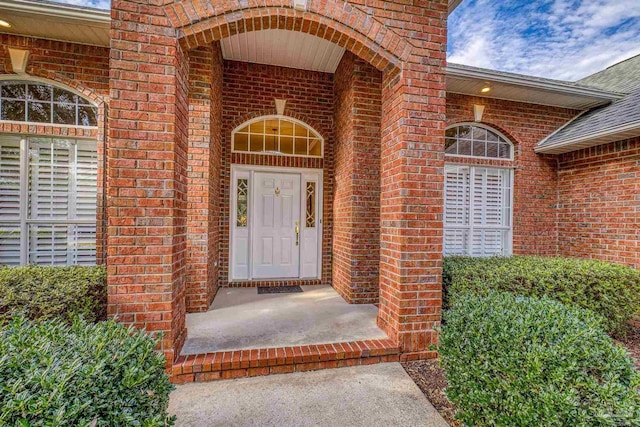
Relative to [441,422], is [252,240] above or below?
above

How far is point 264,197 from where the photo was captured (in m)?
5.09

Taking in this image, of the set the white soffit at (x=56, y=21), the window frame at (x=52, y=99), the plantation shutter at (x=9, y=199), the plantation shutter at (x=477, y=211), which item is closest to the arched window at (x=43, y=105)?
the window frame at (x=52, y=99)

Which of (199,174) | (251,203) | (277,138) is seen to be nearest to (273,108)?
(277,138)

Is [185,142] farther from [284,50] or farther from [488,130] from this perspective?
[488,130]

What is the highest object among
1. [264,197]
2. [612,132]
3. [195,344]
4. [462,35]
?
[462,35]

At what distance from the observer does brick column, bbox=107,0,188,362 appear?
2.34 metres

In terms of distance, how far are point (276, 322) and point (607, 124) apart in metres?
5.71

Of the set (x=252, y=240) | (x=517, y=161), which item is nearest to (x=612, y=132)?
(x=517, y=161)

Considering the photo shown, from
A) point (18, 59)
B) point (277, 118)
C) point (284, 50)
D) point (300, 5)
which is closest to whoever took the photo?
point (300, 5)

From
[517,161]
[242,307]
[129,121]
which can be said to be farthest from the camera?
[517,161]

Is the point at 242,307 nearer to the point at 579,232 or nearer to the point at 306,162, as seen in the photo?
the point at 306,162

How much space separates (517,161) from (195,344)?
5.96 meters

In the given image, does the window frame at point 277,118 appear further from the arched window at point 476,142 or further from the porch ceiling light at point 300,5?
the porch ceiling light at point 300,5

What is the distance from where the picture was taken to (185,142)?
277cm
